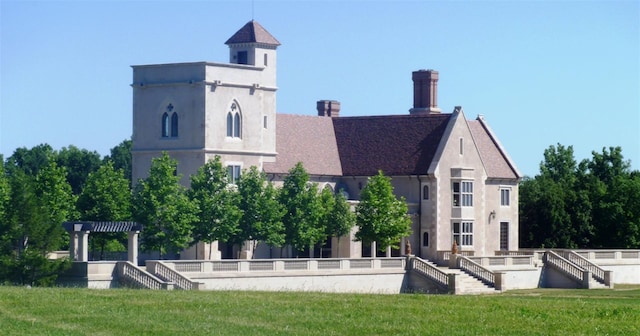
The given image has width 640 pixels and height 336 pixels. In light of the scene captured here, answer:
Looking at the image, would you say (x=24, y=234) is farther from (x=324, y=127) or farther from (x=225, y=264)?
(x=324, y=127)

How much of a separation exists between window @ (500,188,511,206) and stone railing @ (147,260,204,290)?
1309 inches

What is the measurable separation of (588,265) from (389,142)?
14.1 m

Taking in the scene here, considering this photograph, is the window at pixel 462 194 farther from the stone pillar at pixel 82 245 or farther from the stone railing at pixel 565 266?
the stone pillar at pixel 82 245

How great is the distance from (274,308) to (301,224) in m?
34.0

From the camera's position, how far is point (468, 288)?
7881 cm

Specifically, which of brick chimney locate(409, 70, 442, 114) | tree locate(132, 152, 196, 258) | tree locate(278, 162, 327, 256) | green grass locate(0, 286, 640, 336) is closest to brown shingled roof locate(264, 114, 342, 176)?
tree locate(278, 162, 327, 256)

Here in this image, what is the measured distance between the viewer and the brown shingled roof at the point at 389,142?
9031cm

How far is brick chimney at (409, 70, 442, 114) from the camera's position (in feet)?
328

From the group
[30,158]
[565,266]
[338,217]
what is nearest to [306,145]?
[338,217]

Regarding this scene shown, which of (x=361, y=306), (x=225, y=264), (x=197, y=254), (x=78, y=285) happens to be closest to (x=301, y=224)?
(x=197, y=254)

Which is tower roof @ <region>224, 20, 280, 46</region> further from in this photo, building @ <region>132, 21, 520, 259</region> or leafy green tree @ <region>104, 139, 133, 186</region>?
leafy green tree @ <region>104, 139, 133, 186</region>

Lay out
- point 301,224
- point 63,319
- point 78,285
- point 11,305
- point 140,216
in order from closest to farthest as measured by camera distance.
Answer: point 63,319 → point 11,305 → point 78,285 → point 140,216 → point 301,224

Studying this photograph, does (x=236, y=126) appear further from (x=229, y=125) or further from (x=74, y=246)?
(x=74, y=246)

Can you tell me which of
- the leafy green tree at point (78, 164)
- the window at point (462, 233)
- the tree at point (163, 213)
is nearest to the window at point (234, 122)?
the tree at point (163, 213)
